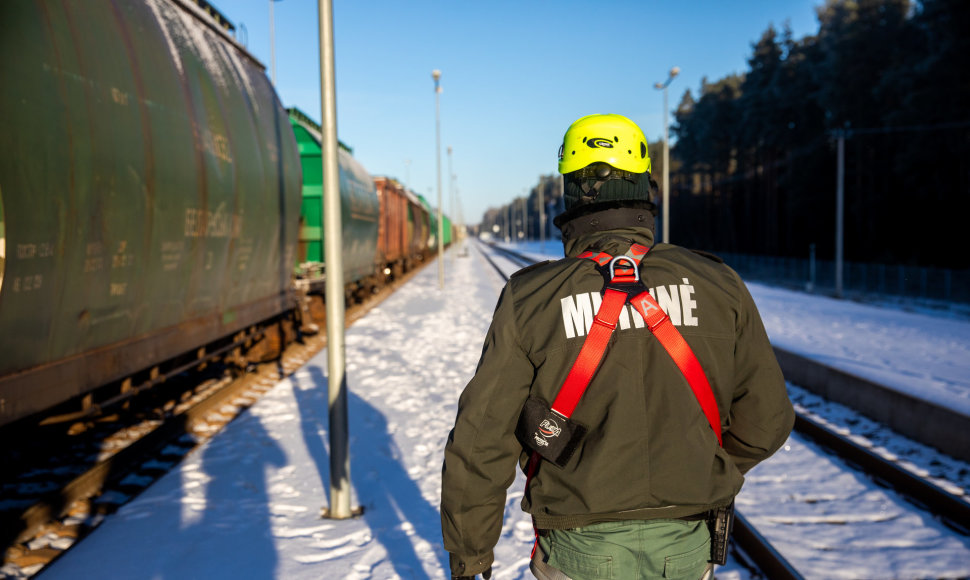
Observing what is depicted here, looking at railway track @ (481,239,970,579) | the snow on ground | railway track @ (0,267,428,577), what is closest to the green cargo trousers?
the snow on ground

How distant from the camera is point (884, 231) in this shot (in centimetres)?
3906

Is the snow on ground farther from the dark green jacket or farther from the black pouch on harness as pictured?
the black pouch on harness

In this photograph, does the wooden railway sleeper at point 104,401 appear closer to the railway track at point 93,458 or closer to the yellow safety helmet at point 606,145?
the railway track at point 93,458

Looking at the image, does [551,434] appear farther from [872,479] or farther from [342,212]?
[342,212]

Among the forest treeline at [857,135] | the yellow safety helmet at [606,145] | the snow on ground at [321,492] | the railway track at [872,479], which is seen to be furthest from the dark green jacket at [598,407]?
the forest treeline at [857,135]

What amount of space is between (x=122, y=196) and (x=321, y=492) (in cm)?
273

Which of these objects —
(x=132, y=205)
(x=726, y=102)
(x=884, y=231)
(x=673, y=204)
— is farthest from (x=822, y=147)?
(x=132, y=205)

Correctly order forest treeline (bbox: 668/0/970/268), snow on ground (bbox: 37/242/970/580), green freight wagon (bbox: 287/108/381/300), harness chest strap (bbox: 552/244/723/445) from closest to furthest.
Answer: harness chest strap (bbox: 552/244/723/445) → snow on ground (bbox: 37/242/970/580) → green freight wagon (bbox: 287/108/381/300) → forest treeline (bbox: 668/0/970/268)

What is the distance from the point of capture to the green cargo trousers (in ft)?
6.18

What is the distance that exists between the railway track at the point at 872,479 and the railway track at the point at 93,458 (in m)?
4.44

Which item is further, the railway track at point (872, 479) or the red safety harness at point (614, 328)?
the railway track at point (872, 479)

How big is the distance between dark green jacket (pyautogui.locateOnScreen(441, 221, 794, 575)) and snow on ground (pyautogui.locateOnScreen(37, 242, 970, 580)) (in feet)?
8.12

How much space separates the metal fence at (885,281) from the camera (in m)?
23.3

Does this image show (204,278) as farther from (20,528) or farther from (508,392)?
(508,392)
